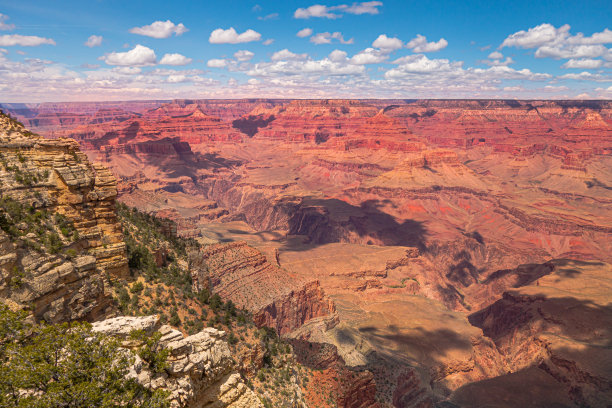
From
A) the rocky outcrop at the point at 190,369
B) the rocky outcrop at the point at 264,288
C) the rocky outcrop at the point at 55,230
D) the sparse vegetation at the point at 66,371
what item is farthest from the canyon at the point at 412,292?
the rocky outcrop at the point at 190,369

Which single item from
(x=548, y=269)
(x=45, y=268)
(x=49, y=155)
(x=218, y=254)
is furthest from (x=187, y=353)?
(x=548, y=269)

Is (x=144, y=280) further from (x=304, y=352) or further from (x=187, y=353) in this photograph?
(x=304, y=352)

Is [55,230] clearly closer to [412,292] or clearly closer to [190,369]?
[190,369]

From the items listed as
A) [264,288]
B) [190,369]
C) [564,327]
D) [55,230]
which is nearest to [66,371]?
[190,369]

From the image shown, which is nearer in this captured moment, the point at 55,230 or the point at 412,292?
the point at 55,230

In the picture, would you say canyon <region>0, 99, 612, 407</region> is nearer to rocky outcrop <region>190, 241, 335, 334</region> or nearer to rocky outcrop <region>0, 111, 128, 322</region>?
rocky outcrop <region>0, 111, 128, 322</region>

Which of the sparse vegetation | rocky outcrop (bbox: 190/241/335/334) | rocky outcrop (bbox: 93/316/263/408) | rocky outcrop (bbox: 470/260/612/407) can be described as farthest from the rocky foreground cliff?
rocky outcrop (bbox: 470/260/612/407)

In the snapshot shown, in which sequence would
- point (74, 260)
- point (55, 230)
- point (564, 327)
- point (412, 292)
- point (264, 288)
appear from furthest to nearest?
point (412, 292)
point (564, 327)
point (264, 288)
point (55, 230)
point (74, 260)
